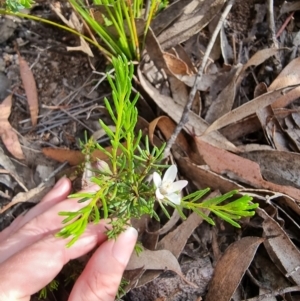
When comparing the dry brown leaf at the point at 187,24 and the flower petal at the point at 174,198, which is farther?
the dry brown leaf at the point at 187,24

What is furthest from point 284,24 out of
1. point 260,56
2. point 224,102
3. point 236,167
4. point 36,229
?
point 36,229

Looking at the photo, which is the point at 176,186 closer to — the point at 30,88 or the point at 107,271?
the point at 107,271

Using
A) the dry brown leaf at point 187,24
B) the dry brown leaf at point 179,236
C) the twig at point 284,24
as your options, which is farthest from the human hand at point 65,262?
the twig at point 284,24

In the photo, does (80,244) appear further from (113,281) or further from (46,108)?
(46,108)

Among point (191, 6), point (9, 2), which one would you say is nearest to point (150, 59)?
point (191, 6)

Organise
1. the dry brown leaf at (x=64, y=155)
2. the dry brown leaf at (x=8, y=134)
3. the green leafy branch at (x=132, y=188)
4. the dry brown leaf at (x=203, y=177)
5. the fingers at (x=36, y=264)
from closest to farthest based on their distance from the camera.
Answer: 1. the green leafy branch at (x=132, y=188)
2. the fingers at (x=36, y=264)
3. the dry brown leaf at (x=203, y=177)
4. the dry brown leaf at (x=64, y=155)
5. the dry brown leaf at (x=8, y=134)

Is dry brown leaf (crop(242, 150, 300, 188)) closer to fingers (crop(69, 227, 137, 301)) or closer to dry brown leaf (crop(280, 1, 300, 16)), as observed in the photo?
fingers (crop(69, 227, 137, 301))

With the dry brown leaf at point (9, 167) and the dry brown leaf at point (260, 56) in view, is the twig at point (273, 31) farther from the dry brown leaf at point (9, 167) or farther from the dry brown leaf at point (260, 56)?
the dry brown leaf at point (9, 167)

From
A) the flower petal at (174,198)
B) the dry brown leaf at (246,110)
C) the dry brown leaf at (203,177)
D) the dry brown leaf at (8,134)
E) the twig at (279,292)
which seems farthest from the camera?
the dry brown leaf at (8,134)
